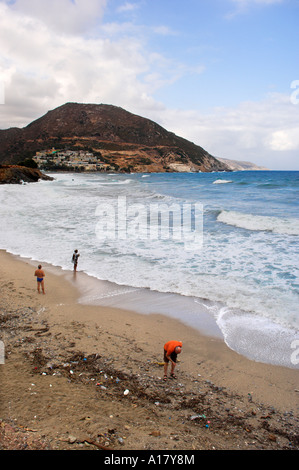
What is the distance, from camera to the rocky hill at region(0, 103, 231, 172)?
152 metres

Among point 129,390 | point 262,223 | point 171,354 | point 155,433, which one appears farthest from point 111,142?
point 155,433

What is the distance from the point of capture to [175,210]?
74.9ft

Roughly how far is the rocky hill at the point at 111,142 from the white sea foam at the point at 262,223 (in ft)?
401

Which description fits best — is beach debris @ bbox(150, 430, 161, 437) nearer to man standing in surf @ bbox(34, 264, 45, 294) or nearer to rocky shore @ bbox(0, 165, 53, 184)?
man standing in surf @ bbox(34, 264, 45, 294)

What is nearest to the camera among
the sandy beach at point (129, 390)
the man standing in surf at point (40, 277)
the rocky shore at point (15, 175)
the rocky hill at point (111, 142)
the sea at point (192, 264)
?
the sandy beach at point (129, 390)

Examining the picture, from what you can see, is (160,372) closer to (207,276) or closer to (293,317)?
(293,317)

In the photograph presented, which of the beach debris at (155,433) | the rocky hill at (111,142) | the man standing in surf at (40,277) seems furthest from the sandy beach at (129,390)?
the rocky hill at (111,142)

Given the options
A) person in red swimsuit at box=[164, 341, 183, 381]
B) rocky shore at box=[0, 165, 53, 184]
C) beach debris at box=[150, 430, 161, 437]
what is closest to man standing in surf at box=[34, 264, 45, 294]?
person in red swimsuit at box=[164, 341, 183, 381]

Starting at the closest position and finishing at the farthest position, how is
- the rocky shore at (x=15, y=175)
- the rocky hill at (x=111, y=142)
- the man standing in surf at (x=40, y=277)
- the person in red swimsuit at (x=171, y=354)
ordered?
1. the person in red swimsuit at (x=171, y=354)
2. the man standing in surf at (x=40, y=277)
3. the rocky shore at (x=15, y=175)
4. the rocky hill at (x=111, y=142)

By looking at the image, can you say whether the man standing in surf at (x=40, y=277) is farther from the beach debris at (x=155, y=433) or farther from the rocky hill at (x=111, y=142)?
the rocky hill at (x=111, y=142)

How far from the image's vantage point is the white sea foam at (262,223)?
15.6 m

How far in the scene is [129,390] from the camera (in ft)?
14.4

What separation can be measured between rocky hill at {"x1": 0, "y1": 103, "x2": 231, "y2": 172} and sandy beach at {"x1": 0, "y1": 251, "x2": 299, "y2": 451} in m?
135

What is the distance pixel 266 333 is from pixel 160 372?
294 centimetres
